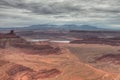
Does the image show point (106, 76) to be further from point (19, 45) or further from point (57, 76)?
point (19, 45)

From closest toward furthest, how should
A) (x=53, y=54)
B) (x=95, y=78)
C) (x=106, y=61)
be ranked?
(x=95, y=78)
(x=106, y=61)
(x=53, y=54)

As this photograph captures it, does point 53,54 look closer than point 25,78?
No

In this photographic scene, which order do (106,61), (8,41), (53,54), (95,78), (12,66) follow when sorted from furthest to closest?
1. (8,41)
2. (53,54)
3. (106,61)
4. (12,66)
5. (95,78)

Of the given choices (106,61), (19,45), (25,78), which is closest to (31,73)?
(25,78)

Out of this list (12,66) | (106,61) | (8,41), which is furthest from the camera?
Answer: (8,41)

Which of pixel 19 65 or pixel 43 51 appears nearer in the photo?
pixel 19 65

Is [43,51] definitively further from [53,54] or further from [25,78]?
[25,78]

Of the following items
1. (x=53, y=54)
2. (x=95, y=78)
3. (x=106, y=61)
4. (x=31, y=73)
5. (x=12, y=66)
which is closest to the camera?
(x=95, y=78)

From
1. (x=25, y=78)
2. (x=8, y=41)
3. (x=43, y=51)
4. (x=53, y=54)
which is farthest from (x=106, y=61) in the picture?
(x=8, y=41)
